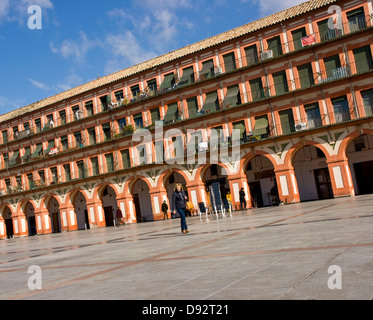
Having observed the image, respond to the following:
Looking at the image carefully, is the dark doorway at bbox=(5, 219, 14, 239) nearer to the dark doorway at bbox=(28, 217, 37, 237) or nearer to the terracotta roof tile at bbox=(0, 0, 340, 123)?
the dark doorway at bbox=(28, 217, 37, 237)

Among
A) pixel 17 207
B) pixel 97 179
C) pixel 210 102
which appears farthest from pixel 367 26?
pixel 17 207

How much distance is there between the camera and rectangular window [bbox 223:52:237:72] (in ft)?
112

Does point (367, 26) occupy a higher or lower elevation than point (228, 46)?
lower

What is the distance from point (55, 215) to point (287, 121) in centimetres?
3014

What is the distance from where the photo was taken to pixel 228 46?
34312 mm

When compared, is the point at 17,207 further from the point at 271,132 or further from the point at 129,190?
the point at 271,132

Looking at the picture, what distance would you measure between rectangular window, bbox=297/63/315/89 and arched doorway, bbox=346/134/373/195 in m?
6.01

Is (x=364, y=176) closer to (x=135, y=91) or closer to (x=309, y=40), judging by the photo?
(x=309, y=40)

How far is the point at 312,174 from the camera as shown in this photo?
3381 centimetres

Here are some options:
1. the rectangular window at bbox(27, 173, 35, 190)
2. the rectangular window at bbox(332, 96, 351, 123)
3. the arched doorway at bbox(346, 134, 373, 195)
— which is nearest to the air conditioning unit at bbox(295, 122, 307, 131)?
the rectangular window at bbox(332, 96, 351, 123)

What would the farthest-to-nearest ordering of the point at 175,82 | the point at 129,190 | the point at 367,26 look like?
the point at 129,190, the point at 175,82, the point at 367,26

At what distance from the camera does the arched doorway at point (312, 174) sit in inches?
1309

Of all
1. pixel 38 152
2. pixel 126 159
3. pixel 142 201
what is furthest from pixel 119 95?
pixel 38 152

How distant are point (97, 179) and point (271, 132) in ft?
61.3
